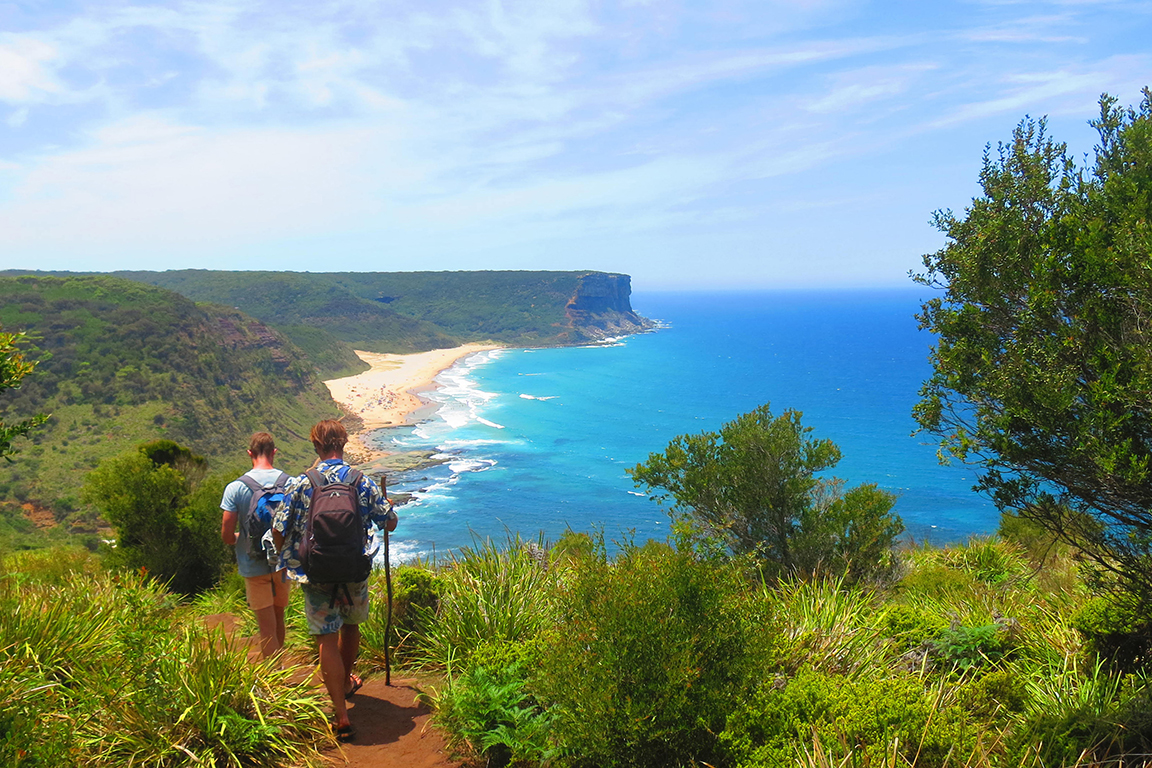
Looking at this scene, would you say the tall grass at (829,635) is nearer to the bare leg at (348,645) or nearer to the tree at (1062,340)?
the tree at (1062,340)

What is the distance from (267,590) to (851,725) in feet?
12.6

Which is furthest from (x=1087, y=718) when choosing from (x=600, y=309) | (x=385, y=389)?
(x=600, y=309)

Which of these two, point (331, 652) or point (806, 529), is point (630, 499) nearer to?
point (806, 529)

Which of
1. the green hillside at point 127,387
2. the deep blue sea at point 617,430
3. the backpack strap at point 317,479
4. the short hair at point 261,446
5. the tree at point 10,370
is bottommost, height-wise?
the deep blue sea at point 617,430

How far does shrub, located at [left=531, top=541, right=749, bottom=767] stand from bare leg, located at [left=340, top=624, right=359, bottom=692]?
1.43 m

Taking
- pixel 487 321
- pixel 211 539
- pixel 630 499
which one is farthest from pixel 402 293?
pixel 211 539

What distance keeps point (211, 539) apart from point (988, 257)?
11281mm

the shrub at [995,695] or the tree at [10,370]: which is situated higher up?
the tree at [10,370]

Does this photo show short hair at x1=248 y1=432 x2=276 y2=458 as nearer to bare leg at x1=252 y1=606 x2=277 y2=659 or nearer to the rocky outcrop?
bare leg at x1=252 y1=606 x2=277 y2=659

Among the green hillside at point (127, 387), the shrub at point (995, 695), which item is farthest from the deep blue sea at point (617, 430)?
the green hillside at point (127, 387)

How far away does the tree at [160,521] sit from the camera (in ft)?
34.7

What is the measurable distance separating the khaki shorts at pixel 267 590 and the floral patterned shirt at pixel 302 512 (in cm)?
81

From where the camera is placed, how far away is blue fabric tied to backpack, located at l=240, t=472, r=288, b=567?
460 cm

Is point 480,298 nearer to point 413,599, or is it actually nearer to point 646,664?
point 413,599
